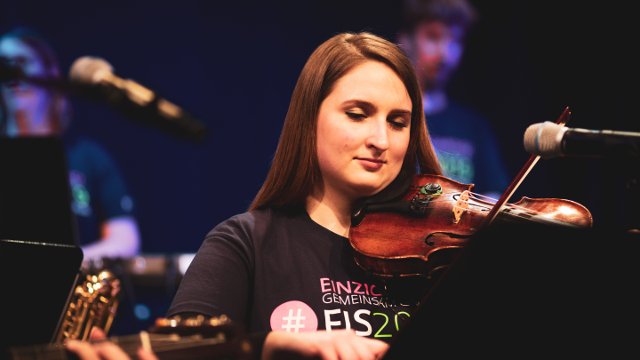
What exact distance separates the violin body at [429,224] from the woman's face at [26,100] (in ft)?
6.82

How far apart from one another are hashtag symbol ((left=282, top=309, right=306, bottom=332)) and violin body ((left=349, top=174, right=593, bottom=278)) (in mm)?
210

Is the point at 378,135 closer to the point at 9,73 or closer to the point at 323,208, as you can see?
the point at 323,208

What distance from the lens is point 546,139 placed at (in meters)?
1.33

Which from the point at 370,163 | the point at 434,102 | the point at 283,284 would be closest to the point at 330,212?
the point at 370,163

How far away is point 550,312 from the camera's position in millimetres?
1081

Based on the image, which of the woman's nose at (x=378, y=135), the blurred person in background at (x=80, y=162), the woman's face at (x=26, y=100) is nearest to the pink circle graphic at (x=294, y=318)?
the woman's nose at (x=378, y=135)

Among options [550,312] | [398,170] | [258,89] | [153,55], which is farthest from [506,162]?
[550,312]

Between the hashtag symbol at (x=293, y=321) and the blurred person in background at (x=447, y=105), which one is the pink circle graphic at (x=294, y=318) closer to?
the hashtag symbol at (x=293, y=321)

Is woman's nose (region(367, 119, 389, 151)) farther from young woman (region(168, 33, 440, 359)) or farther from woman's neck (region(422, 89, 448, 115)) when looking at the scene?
woman's neck (region(422, 89, 448, 115))

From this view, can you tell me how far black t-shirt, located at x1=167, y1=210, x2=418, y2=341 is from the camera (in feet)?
5.19

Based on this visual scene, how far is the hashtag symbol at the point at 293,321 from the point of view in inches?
63.1

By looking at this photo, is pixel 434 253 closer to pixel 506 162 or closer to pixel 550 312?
pixel 550 312

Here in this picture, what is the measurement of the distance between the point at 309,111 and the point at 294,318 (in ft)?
1.76

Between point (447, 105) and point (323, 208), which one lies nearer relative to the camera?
point (323, 208)
